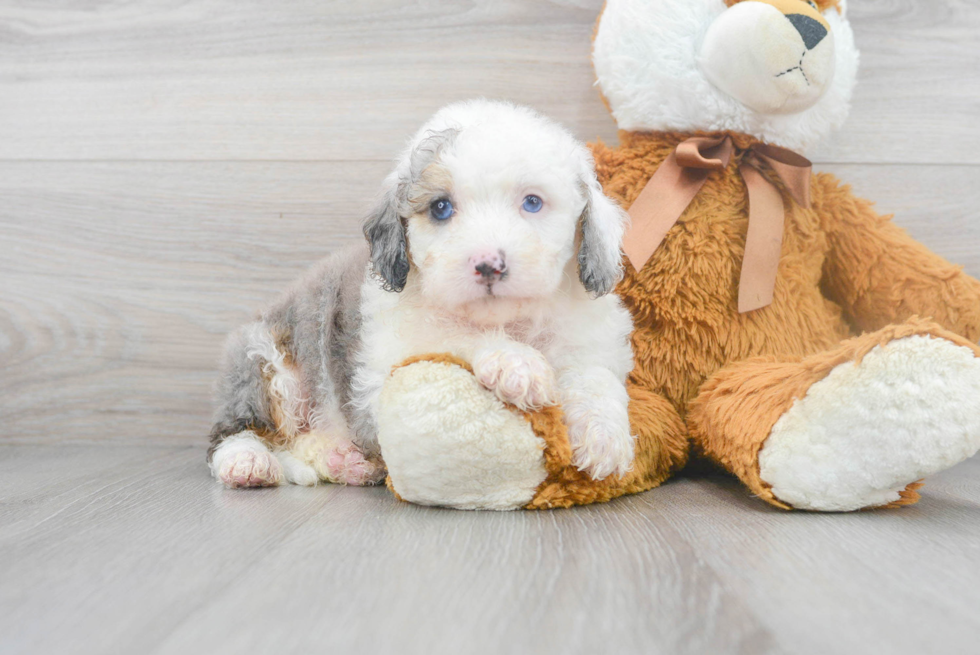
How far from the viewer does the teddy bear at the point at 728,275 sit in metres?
1.42

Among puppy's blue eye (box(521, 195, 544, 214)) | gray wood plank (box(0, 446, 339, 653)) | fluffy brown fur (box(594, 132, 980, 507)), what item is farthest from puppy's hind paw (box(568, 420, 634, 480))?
gray wood plank (box(0, 446, 339, 653))

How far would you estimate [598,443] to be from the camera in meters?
1.41

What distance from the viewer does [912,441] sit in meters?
1.31

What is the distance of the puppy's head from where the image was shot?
1.38 metres

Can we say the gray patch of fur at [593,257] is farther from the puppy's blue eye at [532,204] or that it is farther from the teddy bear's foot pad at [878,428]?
the teddy bear's foot pad at [878,428]

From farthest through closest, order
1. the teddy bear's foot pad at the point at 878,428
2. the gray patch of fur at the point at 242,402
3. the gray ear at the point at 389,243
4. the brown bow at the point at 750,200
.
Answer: the gray patch of fur at the point at 242,402 → the brown bow at the point at 750,200 → the gray ear at the point at 389,243 → the teddy bear's foot pad at the point at 878,428

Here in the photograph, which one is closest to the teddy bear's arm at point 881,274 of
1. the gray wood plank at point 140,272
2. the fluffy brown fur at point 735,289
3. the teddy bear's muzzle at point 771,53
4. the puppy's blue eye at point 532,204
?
the fluffy brown fur at point 735,289

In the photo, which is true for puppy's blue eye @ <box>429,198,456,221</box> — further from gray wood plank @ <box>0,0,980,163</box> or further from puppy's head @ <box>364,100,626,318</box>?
gray wood plank @ <box>0,0,980,163</box>

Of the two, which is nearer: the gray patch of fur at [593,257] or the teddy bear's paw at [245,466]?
the gray patch of fur at [593,257]

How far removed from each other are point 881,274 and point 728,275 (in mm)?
406

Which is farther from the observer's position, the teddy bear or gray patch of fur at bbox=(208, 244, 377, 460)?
gray patch of fur at bbox=(208, 244, 377, 460)

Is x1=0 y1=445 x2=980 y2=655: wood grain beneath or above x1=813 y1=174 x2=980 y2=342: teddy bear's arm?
beneath

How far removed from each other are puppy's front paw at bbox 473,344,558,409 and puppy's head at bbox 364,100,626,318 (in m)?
0.12

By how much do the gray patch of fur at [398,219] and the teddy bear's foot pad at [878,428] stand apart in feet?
2.68
